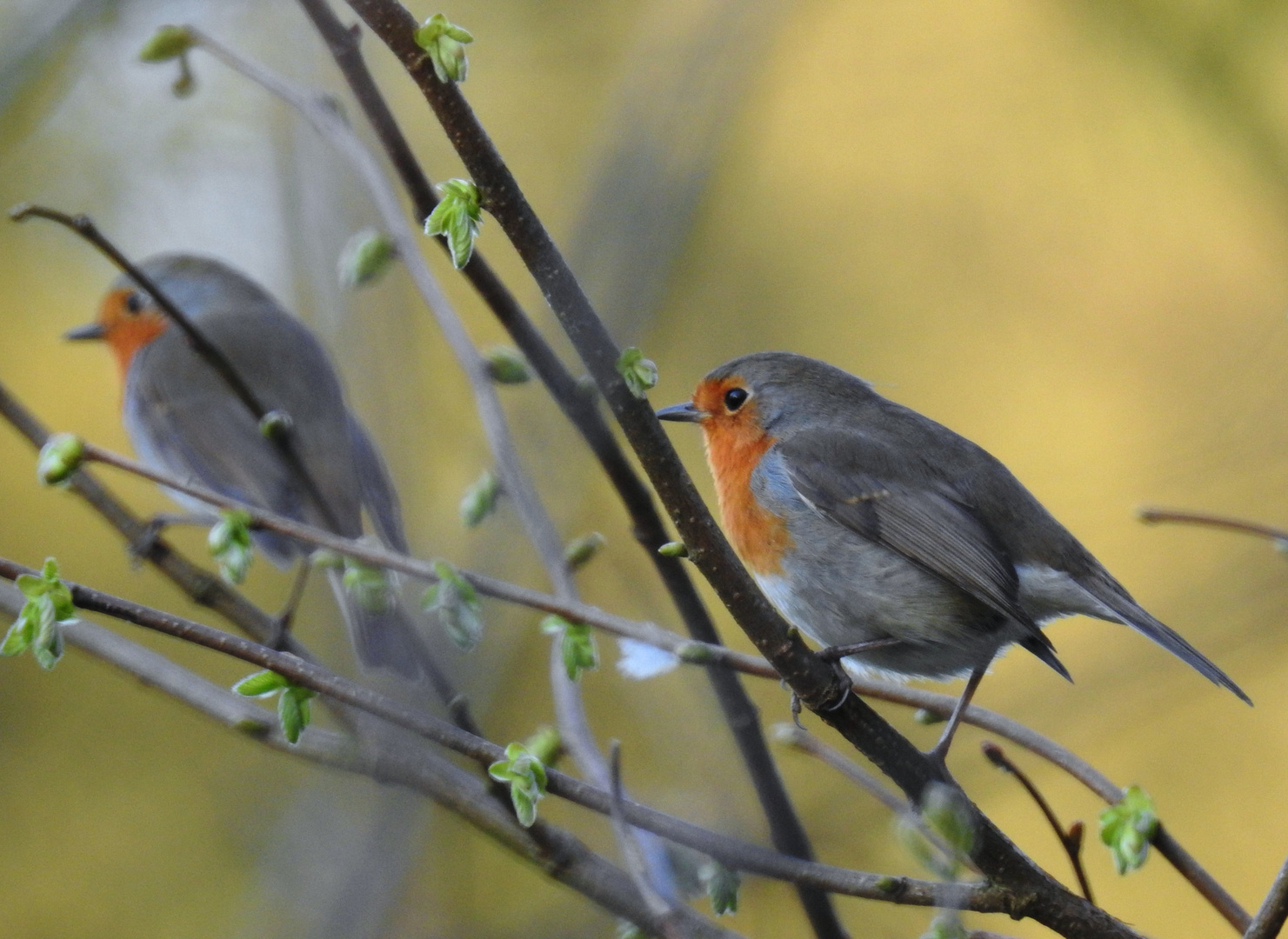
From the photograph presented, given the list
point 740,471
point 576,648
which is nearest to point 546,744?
point 576,648

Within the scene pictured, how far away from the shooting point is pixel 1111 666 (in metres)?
3.51

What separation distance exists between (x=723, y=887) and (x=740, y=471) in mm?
1517

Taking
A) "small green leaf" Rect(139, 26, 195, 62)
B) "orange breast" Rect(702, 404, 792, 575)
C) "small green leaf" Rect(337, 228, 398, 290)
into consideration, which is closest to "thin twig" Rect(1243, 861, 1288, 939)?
"orange breast" Rect(702, 404, 792, 575)

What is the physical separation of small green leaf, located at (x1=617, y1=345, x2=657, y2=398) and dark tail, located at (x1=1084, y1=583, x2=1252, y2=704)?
1483 mm

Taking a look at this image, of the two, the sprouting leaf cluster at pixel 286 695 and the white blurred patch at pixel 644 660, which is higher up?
the white blurred patch at pixel 644 660

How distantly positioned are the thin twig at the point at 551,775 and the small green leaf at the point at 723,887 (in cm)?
6

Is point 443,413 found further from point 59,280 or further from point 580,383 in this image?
point 59,280

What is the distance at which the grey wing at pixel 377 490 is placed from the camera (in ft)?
11.6

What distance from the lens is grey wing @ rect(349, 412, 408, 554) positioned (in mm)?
3547

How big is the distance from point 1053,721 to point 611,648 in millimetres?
1815

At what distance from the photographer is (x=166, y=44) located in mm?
2314

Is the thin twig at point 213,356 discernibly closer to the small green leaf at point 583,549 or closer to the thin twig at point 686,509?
the small green leaf at point 583,549

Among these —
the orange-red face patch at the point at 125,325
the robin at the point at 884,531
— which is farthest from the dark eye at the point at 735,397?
the orange-red face patch at the point at 125,325

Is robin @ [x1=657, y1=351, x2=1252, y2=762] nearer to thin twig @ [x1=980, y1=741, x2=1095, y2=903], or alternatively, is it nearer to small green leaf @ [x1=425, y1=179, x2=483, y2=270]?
thin twig @ [x1=980, y1=741, x2=1095, y2=903]
